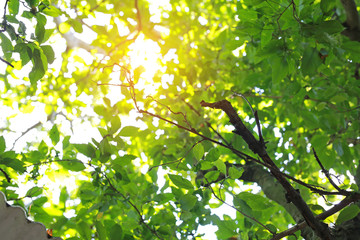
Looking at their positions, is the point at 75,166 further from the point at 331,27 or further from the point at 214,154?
the point at 331,27

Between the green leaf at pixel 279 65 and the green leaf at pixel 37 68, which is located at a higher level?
the green leaf at pixel 37 68

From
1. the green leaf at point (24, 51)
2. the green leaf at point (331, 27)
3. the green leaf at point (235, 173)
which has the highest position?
the green leaf at point (24, 51)

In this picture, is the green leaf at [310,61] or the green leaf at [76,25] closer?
the green leaf at [310,61]

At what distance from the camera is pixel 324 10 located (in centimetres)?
119

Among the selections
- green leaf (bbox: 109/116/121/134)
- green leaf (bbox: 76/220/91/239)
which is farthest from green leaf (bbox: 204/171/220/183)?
green leaf (bbox: 76/220/91/239)

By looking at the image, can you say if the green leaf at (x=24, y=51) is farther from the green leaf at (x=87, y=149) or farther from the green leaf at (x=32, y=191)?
the green leaf at (x=32, y=191)

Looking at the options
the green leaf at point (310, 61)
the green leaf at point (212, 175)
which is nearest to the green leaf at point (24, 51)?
the green leaf at point (212, 175)

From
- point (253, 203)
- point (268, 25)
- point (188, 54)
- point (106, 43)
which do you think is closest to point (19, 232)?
point (253, 203)

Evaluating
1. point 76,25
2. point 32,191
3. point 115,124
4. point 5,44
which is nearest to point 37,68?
point 5,44

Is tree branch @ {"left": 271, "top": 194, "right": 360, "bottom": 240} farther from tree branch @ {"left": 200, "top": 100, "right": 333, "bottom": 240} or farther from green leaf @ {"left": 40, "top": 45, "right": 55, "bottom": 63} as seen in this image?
green leaf @ {"left": 40, "top": 45, "right": 55, "bottom": 63}

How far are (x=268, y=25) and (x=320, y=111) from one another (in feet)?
3.45

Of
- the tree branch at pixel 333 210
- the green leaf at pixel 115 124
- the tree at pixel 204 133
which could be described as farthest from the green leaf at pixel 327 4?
the green leaf at pixel 115 124

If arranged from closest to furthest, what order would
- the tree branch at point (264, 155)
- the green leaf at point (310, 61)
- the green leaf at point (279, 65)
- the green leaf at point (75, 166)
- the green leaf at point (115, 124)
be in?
the tree branch at point (264, 155) → the green leaf at point (310, 61) → the green leaf at point (279, 65) → the green leaf at point (115, 124) → the green leaf at point (75, 166)

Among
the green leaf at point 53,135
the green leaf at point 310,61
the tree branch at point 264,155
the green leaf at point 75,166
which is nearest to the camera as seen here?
the tree branch at point 264,155
